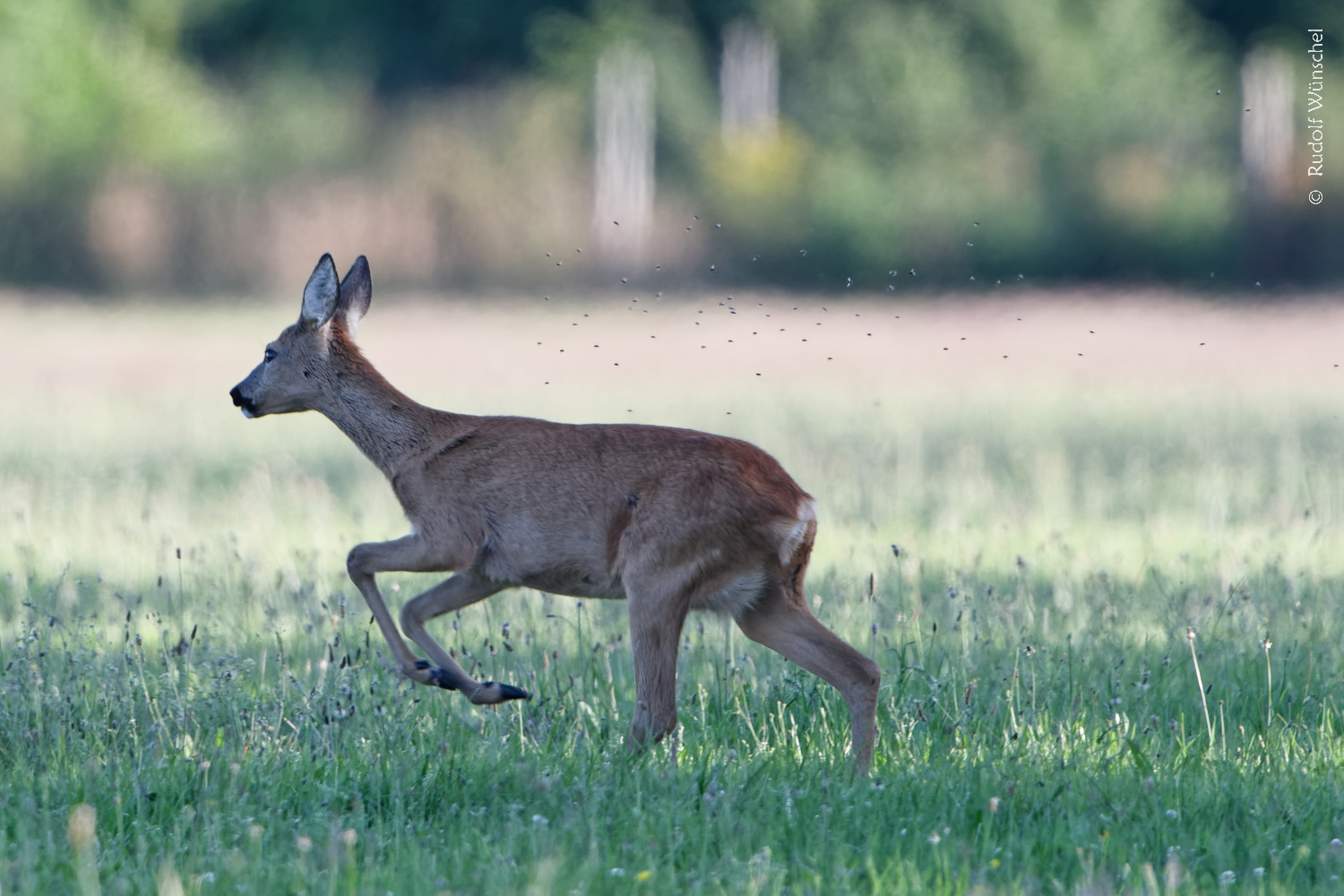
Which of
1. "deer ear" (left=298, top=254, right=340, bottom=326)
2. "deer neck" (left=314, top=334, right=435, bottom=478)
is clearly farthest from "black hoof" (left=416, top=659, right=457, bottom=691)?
"deer ear" (left=298, top=254, right=340, bottom=326)

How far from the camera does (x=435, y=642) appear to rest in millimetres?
6152

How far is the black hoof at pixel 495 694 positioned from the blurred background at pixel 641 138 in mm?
15966

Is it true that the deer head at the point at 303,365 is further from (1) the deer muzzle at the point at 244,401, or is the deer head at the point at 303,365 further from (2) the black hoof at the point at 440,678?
(2) the black hoof at the point at 440,678

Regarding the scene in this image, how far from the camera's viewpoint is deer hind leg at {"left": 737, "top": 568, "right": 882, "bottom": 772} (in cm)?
563

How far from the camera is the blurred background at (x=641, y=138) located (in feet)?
78.2

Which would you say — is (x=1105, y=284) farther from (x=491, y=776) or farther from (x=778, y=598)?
(x=491, y=776)

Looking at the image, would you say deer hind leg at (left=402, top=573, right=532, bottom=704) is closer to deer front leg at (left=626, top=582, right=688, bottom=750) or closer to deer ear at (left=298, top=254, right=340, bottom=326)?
deer front leg at (left=626, top=582, right=688, bottom=750)

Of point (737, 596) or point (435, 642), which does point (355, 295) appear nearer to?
point (435, 642)

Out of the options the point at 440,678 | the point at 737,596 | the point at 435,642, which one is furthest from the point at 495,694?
the point at 737,596

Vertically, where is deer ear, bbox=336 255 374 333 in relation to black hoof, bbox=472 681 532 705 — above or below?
above

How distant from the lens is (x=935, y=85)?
2944cm

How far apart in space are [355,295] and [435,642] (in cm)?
148

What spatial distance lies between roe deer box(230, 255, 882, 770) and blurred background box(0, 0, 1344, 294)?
1523cm

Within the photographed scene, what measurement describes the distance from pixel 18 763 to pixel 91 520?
18.3 ft
